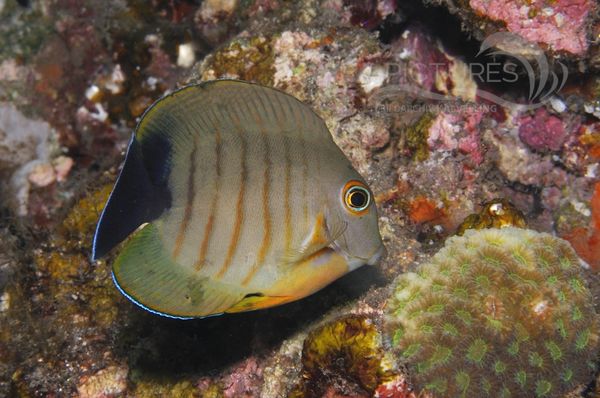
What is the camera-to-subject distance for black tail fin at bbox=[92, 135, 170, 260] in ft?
6.68

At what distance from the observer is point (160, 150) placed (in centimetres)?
221

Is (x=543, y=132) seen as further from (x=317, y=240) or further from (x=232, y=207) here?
(x=232, y=207)

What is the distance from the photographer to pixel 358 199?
2184 millimetres

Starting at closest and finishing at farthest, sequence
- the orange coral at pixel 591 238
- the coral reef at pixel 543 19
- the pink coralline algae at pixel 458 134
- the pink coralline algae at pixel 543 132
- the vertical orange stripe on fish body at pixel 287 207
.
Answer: the vertical orange stripe on fish body at pixel 287 207
the coral reef at pixel 543 19
the pink coralline algae at pixel 458 134
the orange coral at pixel 591 238
the pink coralline algae at pixel 543 132

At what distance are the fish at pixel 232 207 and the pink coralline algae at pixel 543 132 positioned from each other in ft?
8.65

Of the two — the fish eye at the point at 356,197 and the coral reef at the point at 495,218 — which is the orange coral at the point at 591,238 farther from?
the fish eye at the point at 356,197

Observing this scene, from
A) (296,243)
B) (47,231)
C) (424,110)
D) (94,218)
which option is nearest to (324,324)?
(296,243)

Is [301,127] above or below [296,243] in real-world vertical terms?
above

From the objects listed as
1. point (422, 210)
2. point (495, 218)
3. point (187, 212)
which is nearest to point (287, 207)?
point (187, 212)

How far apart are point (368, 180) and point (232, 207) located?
166 centimetres

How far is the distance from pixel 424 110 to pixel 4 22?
5379 mm

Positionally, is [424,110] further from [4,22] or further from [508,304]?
[4,22]

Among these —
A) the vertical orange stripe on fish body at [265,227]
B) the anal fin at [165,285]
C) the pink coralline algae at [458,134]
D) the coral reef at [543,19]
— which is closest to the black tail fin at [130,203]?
the anal fin at [165,285]

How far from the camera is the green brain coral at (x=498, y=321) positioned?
266cm
